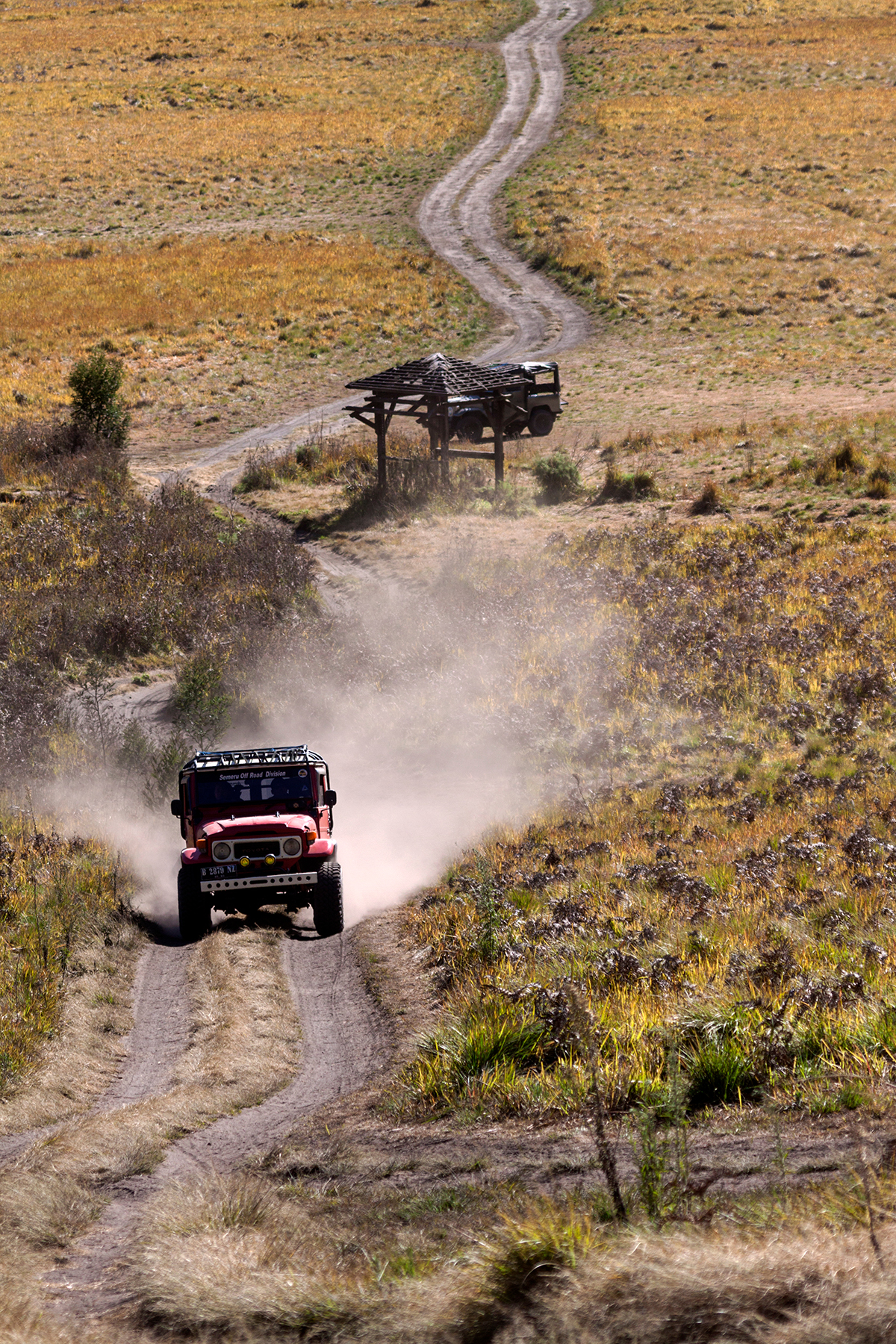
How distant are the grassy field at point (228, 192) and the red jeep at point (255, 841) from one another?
1175 inches

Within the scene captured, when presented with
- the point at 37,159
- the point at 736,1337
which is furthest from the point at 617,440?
the point at 37,159

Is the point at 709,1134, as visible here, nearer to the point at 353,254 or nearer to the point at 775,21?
the point at 353,254

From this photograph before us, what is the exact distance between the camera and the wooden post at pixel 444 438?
30.8 meters

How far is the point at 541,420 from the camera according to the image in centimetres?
3347

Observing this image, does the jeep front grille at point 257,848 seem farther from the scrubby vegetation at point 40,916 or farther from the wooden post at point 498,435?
the wooden post at point 498,435

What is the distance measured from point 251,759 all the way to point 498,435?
19.8 m

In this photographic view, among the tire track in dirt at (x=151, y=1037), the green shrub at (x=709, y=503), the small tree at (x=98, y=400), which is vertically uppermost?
the small tree at (x=98, y=400)

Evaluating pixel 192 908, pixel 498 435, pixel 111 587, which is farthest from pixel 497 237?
pixel 192 908

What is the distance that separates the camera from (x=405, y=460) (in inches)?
1319

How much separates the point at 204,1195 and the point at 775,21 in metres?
105

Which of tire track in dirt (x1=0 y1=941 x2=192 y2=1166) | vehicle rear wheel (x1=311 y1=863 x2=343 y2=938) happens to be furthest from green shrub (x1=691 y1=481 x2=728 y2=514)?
tire track in dirt (x1=0 y1=941 x2=192 y2=1166)

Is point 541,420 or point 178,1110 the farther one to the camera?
point 541,420

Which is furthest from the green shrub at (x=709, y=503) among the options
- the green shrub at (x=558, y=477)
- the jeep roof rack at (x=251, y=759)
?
the jeep roof rack at (x=251, y=759)

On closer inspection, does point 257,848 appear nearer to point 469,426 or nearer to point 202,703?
point 202,703
